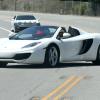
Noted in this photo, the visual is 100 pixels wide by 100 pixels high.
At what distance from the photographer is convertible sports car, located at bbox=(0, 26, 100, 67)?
621 inches

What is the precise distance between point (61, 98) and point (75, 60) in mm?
6828

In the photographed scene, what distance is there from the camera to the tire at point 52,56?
16125mm

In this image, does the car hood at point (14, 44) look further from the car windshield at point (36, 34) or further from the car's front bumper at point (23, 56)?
the car windshield at point (36, 34)

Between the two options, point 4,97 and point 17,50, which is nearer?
point 4,97

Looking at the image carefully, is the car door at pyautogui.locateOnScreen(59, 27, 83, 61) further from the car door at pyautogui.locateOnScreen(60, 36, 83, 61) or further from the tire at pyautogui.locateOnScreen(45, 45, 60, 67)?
the tire at pyautogui.locateOnScreen(45, 45, 60, 67)

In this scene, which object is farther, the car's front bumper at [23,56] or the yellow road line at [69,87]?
the car's front bumper at [23,56]

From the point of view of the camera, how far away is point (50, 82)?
1295 cm

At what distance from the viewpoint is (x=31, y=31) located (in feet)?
55.8

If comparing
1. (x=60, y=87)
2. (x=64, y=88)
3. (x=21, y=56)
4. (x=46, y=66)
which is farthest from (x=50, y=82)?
(x=46, y=66)

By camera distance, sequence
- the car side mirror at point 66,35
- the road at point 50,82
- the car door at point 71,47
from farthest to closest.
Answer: the car side mirror at point 66,35, the car door at point 71,47, the road at point 50,82

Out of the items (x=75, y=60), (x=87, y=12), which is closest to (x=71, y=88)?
(x=75, y=60)

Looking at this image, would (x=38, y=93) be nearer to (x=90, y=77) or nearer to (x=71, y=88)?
(x=71, y=88)

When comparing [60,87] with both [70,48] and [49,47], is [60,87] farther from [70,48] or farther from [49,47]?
[70,48]

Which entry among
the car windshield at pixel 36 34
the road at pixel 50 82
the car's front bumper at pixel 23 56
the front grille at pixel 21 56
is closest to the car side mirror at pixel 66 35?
the car windshield at pixel 36 34
